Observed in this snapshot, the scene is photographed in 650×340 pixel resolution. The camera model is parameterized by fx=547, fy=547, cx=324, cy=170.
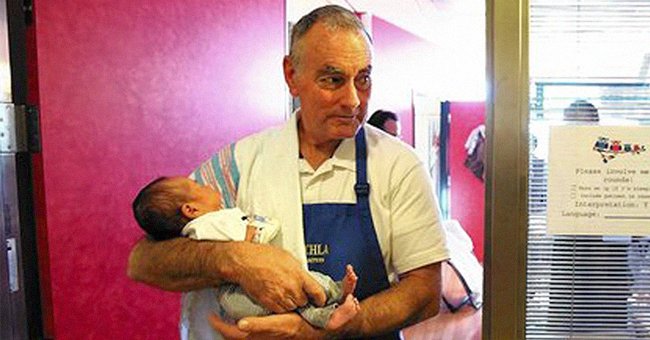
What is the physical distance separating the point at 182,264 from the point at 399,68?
454cm

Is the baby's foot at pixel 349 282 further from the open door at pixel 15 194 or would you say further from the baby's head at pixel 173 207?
the open door at pixel 15 194

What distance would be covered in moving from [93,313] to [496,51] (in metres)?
1.31

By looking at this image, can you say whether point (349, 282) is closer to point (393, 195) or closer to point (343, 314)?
point (343, 314)

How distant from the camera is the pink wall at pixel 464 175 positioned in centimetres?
636

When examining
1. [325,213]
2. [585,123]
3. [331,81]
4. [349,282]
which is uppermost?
[331,81]

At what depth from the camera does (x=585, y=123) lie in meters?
0.97

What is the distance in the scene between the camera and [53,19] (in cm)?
146

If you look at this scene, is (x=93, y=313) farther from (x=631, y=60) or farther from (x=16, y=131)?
(x=631, y=60)

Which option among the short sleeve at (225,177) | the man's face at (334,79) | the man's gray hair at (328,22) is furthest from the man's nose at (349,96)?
the short sleeve at (225,177)

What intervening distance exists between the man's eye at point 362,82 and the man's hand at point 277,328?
0.48m

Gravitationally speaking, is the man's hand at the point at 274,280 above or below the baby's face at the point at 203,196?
below

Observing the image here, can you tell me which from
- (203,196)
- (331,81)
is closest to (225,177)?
(203,196)

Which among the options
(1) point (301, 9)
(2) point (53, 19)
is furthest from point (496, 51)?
(1) point (301, 9)

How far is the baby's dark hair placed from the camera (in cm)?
122
